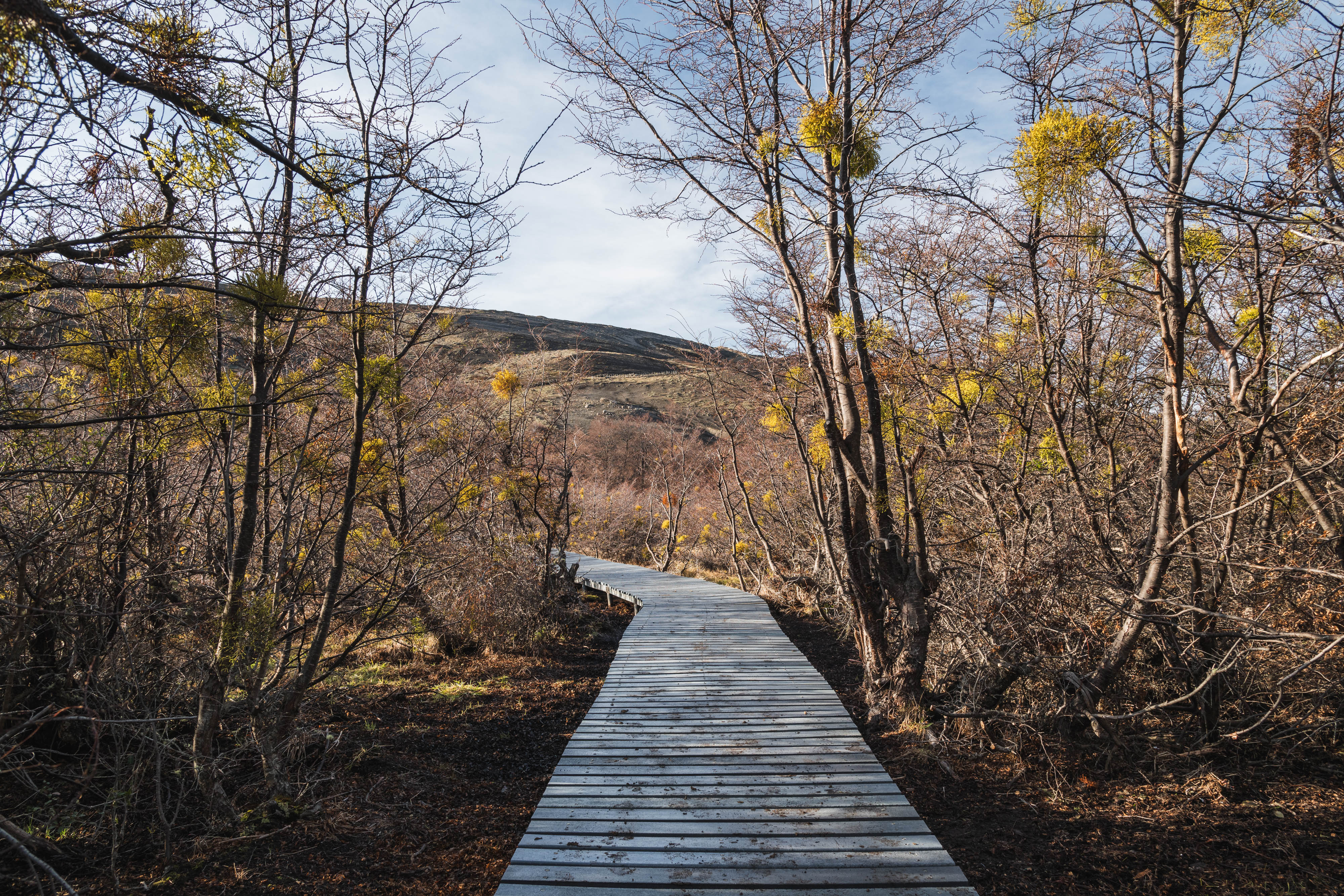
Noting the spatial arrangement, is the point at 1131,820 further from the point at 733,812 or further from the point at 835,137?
the point at 835,137

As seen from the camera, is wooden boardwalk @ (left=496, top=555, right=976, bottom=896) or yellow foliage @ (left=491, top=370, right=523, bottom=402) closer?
wooden boardwalk @ (left=496, top=555, right=976, bottom=896)

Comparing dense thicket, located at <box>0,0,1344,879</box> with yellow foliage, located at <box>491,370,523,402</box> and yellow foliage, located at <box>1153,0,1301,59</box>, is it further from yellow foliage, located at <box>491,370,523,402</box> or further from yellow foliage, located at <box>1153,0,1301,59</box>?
yellow foliage, located at <box>491,370,523,402</box>

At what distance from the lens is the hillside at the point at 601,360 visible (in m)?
9.29

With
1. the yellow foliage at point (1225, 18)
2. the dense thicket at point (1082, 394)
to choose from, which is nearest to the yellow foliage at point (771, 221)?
the dense thicket at point (1082, 394)

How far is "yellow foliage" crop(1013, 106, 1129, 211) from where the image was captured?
138 inches

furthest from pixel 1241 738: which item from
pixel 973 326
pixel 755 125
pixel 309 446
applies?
pixel 309 446

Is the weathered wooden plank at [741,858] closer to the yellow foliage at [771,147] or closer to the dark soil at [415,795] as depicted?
the dark soil at [415,795]

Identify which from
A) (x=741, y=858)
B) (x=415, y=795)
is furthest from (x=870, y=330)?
(x=415, y=795)

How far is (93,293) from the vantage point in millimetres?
3229

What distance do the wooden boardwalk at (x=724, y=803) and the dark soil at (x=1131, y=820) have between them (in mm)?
332

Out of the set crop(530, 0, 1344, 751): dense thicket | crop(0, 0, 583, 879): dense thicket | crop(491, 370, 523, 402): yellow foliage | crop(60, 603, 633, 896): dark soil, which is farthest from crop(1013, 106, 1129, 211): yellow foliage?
crop(491, 370, 523, 402): yellow foliage

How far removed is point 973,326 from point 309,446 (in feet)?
15.4

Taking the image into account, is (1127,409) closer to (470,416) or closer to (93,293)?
(93,293)

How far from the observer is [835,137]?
4730 mm
